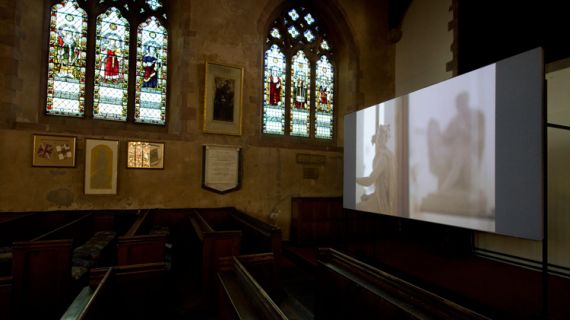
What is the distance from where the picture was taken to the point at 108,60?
4.87m

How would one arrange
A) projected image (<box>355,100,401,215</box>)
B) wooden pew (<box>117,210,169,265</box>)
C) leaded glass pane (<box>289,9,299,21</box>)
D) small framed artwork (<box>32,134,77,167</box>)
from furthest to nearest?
leaded glass pane (<box>289,9,299,21</box>) → small framed artwork (<box>32,134,77,167</box>) → projected image (<box>355,100,401,215</box>) → wooden pew (<box>117,210,169,265</box>)

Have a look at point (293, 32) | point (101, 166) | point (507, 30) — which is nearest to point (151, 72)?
point (101, 166)

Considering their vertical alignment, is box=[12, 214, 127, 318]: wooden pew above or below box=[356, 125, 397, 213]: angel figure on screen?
below

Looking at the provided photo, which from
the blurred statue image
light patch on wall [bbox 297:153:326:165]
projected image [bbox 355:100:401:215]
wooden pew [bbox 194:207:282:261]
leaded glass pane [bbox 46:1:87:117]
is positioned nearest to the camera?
the blurred statue image

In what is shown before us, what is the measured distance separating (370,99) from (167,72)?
4.17m

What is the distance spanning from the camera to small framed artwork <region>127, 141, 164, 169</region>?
4629 mm

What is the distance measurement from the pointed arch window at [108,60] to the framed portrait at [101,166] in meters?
0.61

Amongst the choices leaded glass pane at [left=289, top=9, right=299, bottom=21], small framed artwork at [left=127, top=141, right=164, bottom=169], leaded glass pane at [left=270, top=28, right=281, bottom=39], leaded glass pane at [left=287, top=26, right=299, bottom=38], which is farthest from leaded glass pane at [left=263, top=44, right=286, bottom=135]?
small framed artwork at [left=127, top=141, right=164, bottom=169]

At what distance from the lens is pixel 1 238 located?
3244 mm

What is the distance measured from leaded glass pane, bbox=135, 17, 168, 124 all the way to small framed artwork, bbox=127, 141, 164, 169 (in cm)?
58

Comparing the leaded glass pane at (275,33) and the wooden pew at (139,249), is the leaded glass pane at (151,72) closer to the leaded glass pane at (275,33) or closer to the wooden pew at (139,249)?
the leaded glass pane at (275,33)

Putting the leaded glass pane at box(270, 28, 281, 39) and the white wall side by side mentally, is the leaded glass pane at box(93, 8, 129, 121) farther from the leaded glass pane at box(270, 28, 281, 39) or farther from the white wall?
the white wall

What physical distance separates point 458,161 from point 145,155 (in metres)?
4.31

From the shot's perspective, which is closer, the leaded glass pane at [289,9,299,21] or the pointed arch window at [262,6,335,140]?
the pointed arch window at [262,6,335,140]
